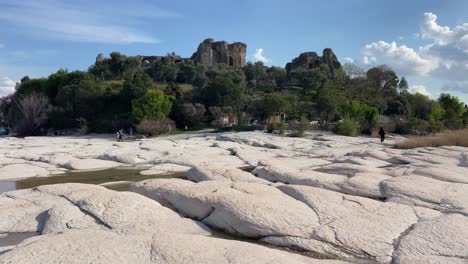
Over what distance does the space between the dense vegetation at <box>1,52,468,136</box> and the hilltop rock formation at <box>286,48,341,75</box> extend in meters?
30.6

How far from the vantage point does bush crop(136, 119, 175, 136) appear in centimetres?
4931

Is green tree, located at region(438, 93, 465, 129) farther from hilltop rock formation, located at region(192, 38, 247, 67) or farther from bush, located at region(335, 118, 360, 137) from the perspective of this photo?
hilltop rock formation, located at region(192, 38, 247, 67)

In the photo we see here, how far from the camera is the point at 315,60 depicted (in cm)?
11306

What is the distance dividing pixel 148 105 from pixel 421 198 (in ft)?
152

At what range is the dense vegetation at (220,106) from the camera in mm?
50750

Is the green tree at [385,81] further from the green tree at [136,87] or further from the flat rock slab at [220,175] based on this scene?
the flat rock slab at [220,175]

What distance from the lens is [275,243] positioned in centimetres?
777

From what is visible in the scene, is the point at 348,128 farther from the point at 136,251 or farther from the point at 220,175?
the point at 136,251

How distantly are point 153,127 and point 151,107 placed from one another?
4562 mm

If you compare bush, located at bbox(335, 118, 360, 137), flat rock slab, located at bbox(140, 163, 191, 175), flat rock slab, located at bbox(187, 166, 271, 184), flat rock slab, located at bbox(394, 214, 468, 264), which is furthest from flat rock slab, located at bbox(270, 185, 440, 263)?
bush, located at bbox(335, 118, 360, 137)

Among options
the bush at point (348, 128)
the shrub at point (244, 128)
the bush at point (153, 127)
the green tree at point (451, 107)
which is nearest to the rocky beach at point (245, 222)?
the bush at point (348, 128)

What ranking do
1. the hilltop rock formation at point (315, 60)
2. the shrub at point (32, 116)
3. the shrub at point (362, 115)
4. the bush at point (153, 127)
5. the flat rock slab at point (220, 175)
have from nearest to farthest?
the flat rock slab at point (220, 175) < the shrub at point (362, 115) < the bush at point (153, 127) < the shrub at point (32, 116) < the hilltop rock formation at point (315, 60)

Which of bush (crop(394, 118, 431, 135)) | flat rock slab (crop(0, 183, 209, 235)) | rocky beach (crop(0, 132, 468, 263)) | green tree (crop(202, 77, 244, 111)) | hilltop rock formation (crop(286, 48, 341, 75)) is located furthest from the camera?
hilltop rock formation (crop(286, 48, 341, 75))

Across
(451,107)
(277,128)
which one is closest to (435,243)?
(277,128)
